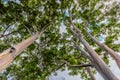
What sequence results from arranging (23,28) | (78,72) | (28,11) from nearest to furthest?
(28,11)
(23,28)
(78,72)

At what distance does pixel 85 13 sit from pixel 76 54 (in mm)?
3793

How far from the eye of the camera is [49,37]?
18.3 meters

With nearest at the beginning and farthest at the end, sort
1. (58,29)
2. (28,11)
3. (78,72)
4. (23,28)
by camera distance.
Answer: (28,11) < (23,28) < (58,29) < (78,72)

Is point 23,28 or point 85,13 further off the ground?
point 85,13

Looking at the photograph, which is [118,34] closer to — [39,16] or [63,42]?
[63,42]

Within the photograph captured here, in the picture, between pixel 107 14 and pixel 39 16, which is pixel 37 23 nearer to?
pixel 39 16

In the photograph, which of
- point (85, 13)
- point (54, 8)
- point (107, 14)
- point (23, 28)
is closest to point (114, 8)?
point (107, 14)

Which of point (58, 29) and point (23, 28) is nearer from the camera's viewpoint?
point (23, 28)

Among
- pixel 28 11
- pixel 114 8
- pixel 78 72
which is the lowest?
pixel 78 72

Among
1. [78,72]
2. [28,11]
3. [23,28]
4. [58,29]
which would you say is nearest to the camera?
[28,11]

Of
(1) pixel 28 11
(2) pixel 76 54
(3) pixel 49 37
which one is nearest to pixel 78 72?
(2) pixel 76 54

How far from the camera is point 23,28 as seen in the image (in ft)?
56.5

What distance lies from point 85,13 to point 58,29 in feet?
9.18

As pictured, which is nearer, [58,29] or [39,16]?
[39,16]
